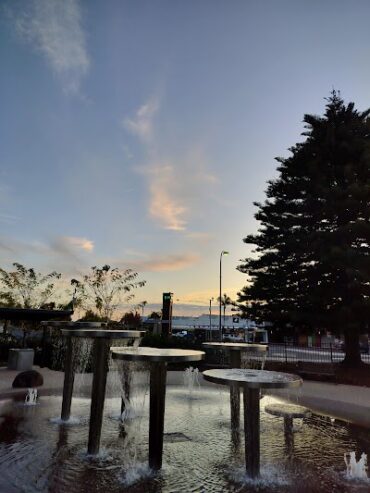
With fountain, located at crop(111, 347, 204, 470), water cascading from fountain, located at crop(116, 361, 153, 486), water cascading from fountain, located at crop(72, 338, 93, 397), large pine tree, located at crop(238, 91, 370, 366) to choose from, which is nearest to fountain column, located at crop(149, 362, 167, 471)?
fountain, located at crop(111, 347, 204, 470)

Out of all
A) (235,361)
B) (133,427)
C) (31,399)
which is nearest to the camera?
(133,427)

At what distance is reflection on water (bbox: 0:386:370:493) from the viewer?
527 centimetres

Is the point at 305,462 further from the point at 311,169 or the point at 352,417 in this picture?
the point at 311,169

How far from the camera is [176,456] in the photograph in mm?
6461

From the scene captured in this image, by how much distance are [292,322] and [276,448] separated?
15.1m

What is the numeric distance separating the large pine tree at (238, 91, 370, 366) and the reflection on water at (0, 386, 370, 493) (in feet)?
35.9

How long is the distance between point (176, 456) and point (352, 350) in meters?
16.4

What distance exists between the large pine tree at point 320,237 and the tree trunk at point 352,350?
0.05 m

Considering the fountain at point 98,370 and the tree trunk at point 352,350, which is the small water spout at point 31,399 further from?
the tree trunk at point 352,350

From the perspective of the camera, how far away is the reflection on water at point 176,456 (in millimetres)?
5273

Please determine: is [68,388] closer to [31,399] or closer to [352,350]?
[31,399]

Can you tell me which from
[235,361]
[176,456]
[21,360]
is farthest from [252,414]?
[21,360]

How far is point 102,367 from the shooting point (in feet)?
22.3

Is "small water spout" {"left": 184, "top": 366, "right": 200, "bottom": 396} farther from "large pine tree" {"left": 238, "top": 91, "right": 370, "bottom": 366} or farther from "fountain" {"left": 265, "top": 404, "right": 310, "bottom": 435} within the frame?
"large pine tree" {"left": 238, "top": 91, "right": 370, "bottom": 366}
